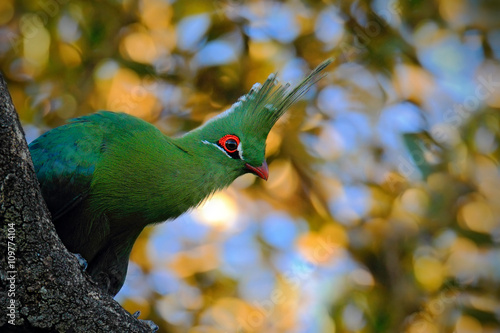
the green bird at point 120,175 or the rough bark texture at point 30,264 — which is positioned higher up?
the green bird at point 120,175

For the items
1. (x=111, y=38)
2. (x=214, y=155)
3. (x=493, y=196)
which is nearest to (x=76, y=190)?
(x=214, y=155)

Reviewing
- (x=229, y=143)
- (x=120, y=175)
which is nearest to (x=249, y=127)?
(x=229, y=143)

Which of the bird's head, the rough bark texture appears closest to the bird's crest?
the bird's head

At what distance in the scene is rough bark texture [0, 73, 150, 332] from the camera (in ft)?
7.20

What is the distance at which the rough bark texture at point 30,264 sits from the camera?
7.20 ft

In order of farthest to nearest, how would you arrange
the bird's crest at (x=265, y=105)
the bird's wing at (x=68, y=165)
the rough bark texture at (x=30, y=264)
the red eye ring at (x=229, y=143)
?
1. the bird's crest at (x=265, y=105)
2. the red eye ring at (x=229, y=143)
3. the bird's wing at (x=68, y=165)
4. the rough bark texture at (x=30, y=264)

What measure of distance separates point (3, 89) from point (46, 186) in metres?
0.95

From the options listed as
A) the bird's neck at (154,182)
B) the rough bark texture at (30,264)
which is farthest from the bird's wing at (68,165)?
the rough bark texture at (30,264)

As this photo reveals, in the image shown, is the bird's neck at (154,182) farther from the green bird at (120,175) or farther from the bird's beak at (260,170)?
the bird's beak at (260,170)

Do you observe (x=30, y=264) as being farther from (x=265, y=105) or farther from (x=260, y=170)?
(x=265, y=105)

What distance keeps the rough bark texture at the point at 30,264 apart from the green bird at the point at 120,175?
622 millimetres

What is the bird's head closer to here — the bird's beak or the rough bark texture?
the bird's beak

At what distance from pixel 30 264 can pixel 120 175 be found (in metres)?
0.88

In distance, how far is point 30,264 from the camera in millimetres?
2291
